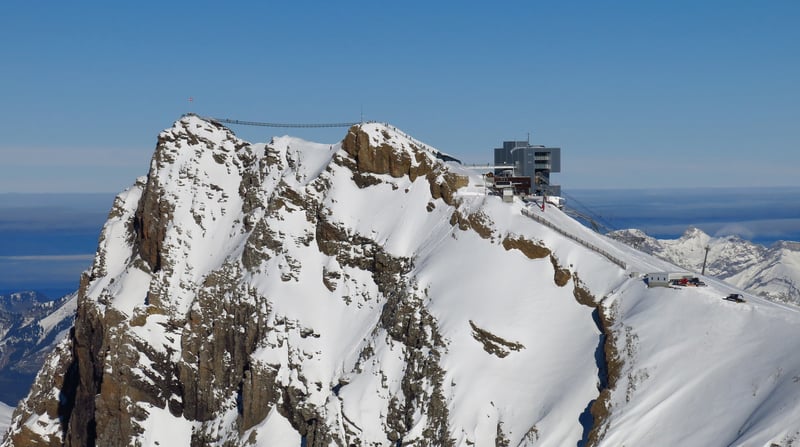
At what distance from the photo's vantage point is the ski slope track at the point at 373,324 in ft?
345

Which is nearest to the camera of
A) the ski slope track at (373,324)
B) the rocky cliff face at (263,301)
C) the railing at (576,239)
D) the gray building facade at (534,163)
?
the ski slope track at (373,324)

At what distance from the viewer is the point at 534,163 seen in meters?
160

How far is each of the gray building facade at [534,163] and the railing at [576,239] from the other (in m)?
23.1

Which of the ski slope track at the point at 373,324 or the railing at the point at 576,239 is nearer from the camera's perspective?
the ski slope track at the point at 373,324

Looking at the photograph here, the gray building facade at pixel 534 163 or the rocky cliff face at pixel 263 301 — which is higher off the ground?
the gray building facade at pixel 534 163

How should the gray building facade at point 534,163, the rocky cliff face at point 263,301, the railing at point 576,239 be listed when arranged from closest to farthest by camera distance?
1. the railing at point 576,239
2. the rocky cliff face at point 263,301
3. the gray building facade at point 534,163

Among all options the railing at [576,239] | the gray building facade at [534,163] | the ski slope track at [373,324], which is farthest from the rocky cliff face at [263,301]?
the gray building facade at [534,163]

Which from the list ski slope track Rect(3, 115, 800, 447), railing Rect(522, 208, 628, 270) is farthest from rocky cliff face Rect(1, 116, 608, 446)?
railing Rect(522, 208, 628, 270)

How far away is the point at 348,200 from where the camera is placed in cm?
14450

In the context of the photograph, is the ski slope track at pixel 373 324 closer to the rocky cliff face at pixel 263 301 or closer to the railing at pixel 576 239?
the rocky cliff face at pixel 263 301

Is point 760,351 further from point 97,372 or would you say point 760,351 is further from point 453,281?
point 97,372

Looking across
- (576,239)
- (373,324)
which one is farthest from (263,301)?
(576,239)

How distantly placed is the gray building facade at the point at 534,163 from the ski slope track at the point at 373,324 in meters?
16.4

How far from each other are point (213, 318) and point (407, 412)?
3722 cm
